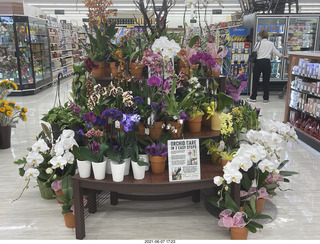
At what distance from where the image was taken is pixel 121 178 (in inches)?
88.0

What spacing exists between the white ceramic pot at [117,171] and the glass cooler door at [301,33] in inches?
314

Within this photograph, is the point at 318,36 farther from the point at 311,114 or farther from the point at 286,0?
the point at 311,114

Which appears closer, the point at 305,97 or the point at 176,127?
the point at 176,127

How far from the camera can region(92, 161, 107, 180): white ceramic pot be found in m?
2.23

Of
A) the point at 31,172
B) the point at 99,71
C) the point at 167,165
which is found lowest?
the point at 31,172

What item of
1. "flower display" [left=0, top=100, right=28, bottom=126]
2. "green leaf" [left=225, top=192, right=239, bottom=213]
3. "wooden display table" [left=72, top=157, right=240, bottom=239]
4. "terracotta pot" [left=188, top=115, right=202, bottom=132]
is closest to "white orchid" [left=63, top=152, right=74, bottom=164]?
"wooden display table" [left=72, top=157, right=240, bottom=239]

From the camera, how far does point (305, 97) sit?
16.3 feet

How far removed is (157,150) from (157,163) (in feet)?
0.36

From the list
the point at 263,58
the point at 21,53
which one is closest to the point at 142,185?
the point at 263,58

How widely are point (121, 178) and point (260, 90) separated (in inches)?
299

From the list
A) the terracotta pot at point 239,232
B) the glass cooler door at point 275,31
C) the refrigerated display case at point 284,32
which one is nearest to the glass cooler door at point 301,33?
the refrigerated display case at point 284,32

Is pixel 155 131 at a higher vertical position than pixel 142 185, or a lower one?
higher

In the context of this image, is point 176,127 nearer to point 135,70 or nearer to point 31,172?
point 135,70

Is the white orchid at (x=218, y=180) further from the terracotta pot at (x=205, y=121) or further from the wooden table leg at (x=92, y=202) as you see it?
the wooden table leg at (x=92, y=202)
